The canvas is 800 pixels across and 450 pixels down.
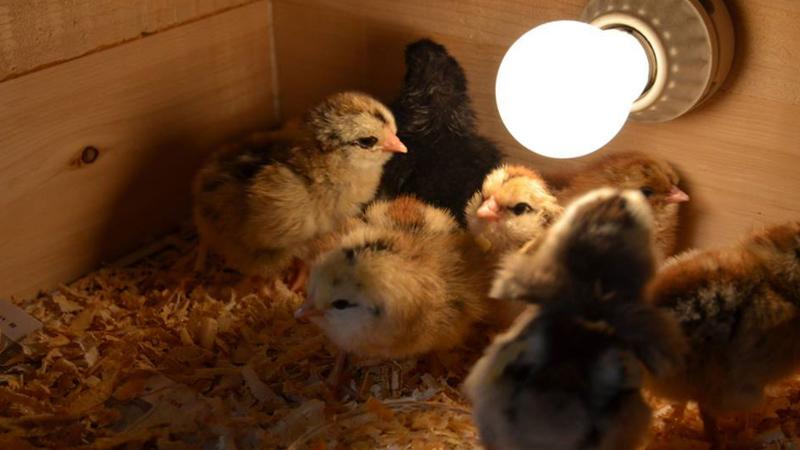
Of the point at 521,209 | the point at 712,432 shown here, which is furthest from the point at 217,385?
the point at 712,432

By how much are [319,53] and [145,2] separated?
1.59 ft

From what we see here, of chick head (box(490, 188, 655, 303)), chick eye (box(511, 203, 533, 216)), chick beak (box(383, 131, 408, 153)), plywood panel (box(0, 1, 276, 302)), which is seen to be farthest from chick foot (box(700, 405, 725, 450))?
Result: plywood panel (box(0, 1, 276, 302))

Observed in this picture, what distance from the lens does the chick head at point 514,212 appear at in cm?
172

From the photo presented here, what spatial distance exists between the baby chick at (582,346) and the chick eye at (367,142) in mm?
676

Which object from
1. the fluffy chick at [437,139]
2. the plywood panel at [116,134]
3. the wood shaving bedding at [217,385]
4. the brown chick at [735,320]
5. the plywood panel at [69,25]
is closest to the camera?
the brown chick at [735,320]

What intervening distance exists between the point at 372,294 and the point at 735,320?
0.59 metres

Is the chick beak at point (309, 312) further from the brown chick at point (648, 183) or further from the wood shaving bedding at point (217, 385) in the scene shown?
the brown chick at point (648, 183)

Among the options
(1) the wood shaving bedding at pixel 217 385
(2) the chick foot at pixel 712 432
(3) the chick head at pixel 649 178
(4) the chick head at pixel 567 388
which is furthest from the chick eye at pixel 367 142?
(2) the chick foot at pixel 712 432

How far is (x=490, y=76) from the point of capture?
1.98 metres

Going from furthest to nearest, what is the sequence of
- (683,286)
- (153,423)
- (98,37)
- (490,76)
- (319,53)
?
(319,53) → (490,76) → (98,37) → (153,423) → (683,286)

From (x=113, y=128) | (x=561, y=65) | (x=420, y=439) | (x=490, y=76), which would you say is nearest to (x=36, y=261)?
(x=113, y=128)

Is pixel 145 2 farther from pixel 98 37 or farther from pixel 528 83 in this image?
pixel 528 83

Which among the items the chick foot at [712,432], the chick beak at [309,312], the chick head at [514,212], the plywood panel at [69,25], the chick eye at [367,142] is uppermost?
the plywood panel at [69,25]

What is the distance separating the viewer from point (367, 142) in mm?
1868
